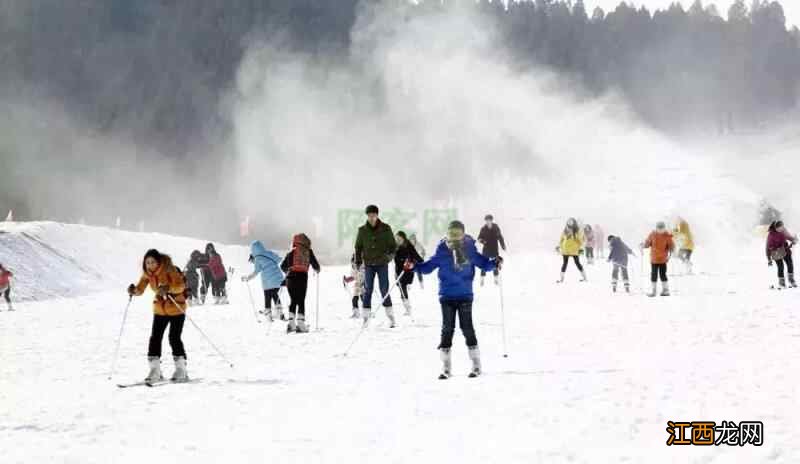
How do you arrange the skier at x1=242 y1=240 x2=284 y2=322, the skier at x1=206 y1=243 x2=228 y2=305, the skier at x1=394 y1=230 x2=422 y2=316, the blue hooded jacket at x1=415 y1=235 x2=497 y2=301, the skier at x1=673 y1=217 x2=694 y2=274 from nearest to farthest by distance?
1. the blue hooded jacket at x1=415 y1=235 x2=497 y2=301
2. the skier at x1=394 y1=230 x2=422 y2=316
3. the skier at x1=242 y1=240 x2=284 y2=322
4. the skier at x1=206 y1=243 x2=228 y2=305
5. the skier at x1=673 y1=217 x2=694 y2=274

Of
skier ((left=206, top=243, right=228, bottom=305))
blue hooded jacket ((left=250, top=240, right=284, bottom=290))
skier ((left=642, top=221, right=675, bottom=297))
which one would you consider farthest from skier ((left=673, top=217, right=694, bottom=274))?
skier ((left=206, top=243, right=228, bottom=305))

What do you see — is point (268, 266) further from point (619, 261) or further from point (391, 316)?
point (619, 261)

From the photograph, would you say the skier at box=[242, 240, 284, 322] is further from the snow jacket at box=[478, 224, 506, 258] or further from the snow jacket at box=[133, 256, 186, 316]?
the snow jacket at box=[478, 224, 506, 258]

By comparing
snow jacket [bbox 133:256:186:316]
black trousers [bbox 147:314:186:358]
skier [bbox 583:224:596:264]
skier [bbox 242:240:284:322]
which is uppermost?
skier [bbox 583:224:596:264]

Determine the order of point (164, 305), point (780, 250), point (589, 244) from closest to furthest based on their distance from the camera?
point (164, 305)
point (780, 250)
point (589, 244)

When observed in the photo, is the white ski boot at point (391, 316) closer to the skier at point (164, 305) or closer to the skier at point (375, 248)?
the skier at point (375, 248)

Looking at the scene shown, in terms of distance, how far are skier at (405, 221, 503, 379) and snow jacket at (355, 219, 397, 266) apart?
14.2 ft

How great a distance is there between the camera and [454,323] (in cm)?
757

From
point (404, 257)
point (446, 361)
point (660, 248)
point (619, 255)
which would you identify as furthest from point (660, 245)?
point (446, 361)

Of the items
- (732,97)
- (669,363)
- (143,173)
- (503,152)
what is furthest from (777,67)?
(669,363)

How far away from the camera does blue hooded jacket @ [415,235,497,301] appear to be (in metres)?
7.56

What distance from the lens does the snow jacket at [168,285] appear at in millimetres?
7957

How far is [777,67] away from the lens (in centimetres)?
10138

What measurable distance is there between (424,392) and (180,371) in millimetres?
2813
